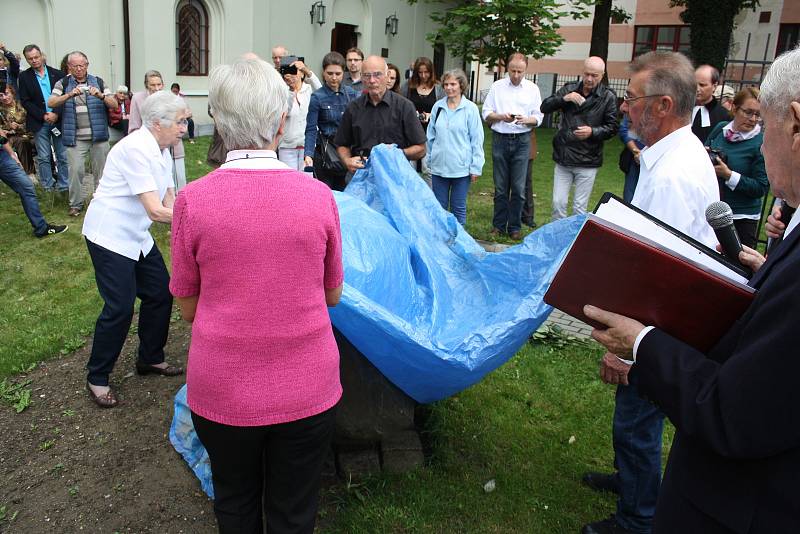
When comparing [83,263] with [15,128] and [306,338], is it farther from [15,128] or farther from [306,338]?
[306,338]

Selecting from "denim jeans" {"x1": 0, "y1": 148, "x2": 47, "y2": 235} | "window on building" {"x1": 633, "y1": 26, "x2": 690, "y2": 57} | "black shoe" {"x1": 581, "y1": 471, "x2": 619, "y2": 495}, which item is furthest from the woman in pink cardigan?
"window on building" {"x1": 633, "y1": 26, "x2": 690, "y2": 57}

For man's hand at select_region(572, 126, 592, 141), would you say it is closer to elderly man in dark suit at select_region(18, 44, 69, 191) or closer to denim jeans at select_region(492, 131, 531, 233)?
denim jeans at select_region(492, 131, 531, 233)

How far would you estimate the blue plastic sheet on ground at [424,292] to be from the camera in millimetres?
2877

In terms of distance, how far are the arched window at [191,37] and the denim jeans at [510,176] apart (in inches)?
373

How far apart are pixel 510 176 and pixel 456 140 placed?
39.7 inches

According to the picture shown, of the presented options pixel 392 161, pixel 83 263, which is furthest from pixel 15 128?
pixel 392 161

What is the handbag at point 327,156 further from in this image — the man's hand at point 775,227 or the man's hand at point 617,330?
the man's hand at point 617,330

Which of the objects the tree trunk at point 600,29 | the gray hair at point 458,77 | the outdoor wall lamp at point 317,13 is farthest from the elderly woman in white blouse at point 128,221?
the tree trunk at point 600,29

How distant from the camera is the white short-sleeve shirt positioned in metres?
3.57

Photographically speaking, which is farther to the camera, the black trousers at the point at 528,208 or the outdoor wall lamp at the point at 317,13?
the outdoor wall lamp at the point at 317,13

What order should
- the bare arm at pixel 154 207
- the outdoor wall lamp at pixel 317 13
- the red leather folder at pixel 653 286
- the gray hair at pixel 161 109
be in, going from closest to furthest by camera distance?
the red leather folder at pixel 653 286 → the bare arm at pixel 154 207 → the gray hair at pixel 161 109 → the outdoor wall lamp at pixel 317 13

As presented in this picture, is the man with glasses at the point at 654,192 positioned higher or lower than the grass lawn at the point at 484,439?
higher

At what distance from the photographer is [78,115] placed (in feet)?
26.9

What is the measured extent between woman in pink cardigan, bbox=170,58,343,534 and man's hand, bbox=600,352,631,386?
1.02 metres
